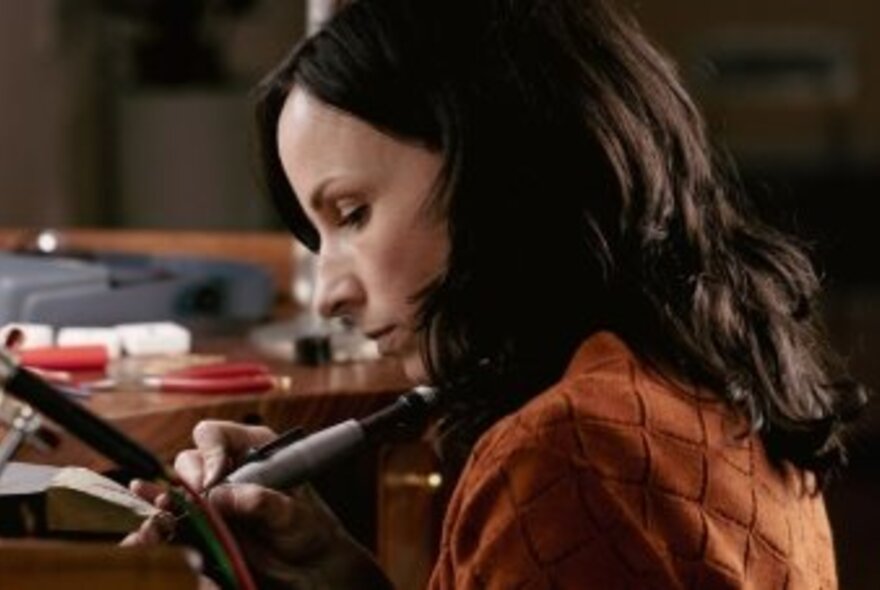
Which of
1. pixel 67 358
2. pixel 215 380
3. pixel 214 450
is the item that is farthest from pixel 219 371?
pixel 214 450

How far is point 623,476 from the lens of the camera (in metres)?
0.92

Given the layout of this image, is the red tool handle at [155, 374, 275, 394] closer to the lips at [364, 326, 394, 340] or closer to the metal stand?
Answer: the lips at [364, 326, 394, 340]

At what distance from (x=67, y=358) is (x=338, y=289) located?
43 centimetres

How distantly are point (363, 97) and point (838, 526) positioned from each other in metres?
2.74

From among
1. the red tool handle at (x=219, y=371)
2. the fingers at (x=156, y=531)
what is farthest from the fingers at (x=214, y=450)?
the red tool handle at (x=219, y=371)

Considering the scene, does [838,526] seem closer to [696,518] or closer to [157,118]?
[157,118]

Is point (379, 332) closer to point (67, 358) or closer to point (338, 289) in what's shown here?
point (338, 289)

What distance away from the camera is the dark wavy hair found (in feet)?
3.43

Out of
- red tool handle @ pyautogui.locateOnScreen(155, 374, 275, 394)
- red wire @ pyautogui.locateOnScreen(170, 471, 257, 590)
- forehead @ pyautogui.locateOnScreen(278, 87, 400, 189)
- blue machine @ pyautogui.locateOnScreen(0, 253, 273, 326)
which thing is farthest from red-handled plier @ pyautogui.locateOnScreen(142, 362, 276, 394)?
red wire @ pyautogui.locateOnScreen(170, 471, 257, 590)

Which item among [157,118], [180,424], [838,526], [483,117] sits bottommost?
[838,526]

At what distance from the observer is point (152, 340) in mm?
1560

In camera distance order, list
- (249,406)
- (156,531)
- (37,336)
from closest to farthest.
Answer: (156,531)
(249,406)
(37,336)

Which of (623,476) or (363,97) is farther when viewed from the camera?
(363,97)

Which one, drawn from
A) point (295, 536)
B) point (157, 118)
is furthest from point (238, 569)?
point (157, 118)
